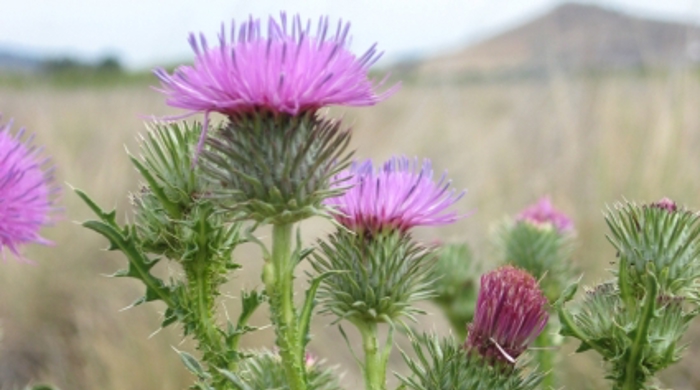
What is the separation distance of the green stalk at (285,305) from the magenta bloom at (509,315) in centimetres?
43

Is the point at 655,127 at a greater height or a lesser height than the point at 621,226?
greater

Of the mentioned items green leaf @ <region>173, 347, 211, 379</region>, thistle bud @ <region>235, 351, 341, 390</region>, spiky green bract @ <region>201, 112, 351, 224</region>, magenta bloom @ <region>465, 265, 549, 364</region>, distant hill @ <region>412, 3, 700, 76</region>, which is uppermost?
distant hill @ <region>412, 3, 700, 76</region>

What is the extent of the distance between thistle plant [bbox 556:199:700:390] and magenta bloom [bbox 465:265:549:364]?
3.5 inches

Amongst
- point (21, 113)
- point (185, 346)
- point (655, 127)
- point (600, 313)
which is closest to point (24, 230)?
point (600, 313)

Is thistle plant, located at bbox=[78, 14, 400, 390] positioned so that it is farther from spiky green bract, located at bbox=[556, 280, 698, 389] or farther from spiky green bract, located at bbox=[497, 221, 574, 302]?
spiky green bract, located at bbox=[497, 221, 574, 302]

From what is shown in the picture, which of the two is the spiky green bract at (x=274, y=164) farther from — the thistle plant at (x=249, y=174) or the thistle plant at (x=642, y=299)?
the thistle plant at (x=642, y=299)

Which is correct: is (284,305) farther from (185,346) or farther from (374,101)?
(185,346)

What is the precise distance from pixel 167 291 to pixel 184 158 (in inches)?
11.8

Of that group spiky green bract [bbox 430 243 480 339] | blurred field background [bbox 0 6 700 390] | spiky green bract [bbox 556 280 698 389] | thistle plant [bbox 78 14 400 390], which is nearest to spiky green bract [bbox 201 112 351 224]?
thistle plant [bbox 78 14 400 390]

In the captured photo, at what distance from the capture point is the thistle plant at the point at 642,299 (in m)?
1.39

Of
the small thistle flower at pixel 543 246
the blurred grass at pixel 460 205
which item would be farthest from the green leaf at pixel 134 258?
the blurred grass at pixel 460 205

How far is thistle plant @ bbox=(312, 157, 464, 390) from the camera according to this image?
63.8 inches

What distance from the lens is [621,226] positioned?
63.3 inches

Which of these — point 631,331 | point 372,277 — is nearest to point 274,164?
point 372,277
